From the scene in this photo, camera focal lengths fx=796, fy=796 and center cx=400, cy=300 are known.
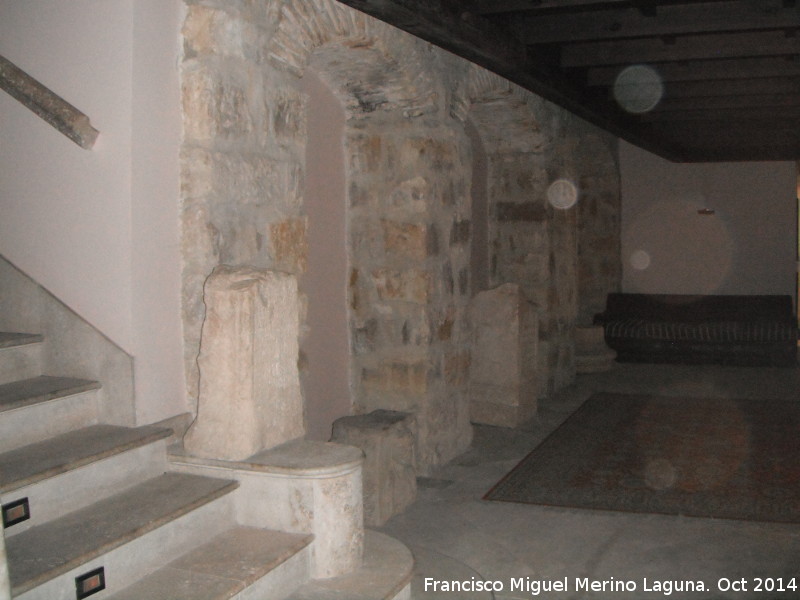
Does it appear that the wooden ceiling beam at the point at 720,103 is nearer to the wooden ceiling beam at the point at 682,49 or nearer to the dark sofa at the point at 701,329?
the wooden ceiling beam at the point at 682,49

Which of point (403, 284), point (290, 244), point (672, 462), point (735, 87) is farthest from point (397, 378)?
point (735, 87)

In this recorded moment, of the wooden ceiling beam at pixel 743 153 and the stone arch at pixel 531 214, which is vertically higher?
the wooden ceiling beam at pixel 743 153

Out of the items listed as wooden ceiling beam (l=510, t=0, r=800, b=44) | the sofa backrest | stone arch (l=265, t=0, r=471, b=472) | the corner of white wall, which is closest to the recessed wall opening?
→ stone arch (l=265, t=0, r=471, b=472)

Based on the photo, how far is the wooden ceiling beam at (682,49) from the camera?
14.0 ft

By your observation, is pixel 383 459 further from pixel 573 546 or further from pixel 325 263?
pixel 325 263

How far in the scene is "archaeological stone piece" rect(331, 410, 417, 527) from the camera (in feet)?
11.7

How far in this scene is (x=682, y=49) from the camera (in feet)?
15.0

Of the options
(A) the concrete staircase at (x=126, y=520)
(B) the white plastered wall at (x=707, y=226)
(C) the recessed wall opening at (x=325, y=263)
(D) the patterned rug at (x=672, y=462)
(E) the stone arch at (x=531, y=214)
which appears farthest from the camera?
(B) the white plastered wall at (x=707, y=226)

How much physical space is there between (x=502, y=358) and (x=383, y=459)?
6.51 feet

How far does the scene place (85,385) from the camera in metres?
2.68

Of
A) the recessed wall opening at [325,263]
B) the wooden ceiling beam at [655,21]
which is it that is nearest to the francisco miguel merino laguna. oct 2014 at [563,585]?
the recessed wall opening at [325,263]

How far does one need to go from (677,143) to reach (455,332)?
479cm

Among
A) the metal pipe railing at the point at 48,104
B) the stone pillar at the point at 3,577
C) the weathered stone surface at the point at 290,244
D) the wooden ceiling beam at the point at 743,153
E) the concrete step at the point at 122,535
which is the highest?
the wooden ceiling beam at the point at 743,153

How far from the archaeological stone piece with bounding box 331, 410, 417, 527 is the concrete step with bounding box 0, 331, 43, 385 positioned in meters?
1.42
